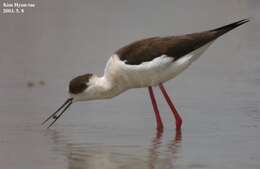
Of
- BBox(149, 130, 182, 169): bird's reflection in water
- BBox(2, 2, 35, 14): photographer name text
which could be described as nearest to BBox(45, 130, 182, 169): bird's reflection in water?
BBox(149, 130, 182, 169): bird's reflection in water

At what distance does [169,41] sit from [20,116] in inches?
78.3

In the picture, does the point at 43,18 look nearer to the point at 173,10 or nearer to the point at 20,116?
the point at 173,10

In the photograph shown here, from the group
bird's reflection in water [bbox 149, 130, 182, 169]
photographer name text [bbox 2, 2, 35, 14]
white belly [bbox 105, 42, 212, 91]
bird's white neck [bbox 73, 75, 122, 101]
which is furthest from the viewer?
photographer name text [bbox 2, 2, 35, 14]

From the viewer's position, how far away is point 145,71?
32.9 ft

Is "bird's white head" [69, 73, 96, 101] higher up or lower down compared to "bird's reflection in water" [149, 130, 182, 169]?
higher up

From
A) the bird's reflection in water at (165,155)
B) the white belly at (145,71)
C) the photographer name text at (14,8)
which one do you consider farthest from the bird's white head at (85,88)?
the photographer name text at (14,8)

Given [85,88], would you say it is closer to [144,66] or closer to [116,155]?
[144,66]

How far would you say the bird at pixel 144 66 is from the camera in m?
10.1

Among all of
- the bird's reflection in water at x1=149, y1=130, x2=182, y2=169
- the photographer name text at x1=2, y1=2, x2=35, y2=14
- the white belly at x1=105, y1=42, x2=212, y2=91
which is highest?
the photographer name text at x1=2, y1=2, x2=35, y2=14

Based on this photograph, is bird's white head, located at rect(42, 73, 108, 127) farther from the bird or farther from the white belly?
the white belly

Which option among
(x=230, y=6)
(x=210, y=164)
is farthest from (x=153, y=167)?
(x=230, y=6)

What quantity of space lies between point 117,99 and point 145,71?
1834 mm

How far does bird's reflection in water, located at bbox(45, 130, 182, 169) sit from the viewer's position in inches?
302

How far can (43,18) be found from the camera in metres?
20.2
